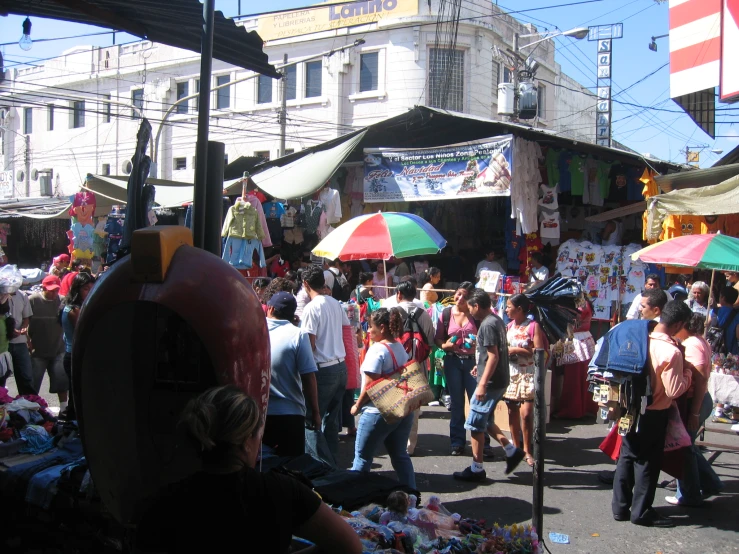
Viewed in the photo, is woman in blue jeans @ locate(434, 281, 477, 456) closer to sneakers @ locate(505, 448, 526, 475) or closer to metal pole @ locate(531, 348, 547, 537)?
sneakers @ locate(505, 448, 526, 475)

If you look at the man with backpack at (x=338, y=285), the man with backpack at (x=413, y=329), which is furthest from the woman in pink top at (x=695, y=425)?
the man with backpack at (x=338, y=285)

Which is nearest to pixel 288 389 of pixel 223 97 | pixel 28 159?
pixel 223 97

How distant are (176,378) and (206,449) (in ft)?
3.65

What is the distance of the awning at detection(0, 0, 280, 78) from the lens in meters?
4.04

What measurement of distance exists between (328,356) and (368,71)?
79.1 feet

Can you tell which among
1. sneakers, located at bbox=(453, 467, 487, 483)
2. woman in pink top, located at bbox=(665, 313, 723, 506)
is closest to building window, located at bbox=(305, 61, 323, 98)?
sneakers, located at bbox=(453, 467, 487, 483)

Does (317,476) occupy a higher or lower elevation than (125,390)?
lower

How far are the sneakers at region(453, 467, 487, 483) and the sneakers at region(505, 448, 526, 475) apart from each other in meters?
0.25

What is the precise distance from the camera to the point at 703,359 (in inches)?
233

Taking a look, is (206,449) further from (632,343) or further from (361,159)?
(361,159)

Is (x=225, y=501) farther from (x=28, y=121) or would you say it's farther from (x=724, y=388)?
(x=28, y=121)

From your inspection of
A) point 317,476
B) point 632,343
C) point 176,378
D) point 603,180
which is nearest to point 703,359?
point 632,343

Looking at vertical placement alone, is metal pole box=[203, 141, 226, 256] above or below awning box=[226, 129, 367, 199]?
below

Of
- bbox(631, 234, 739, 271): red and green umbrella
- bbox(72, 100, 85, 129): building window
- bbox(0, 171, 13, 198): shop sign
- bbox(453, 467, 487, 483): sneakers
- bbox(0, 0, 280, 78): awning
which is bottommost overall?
bbox(453, 467, 487, 483): sneakers
